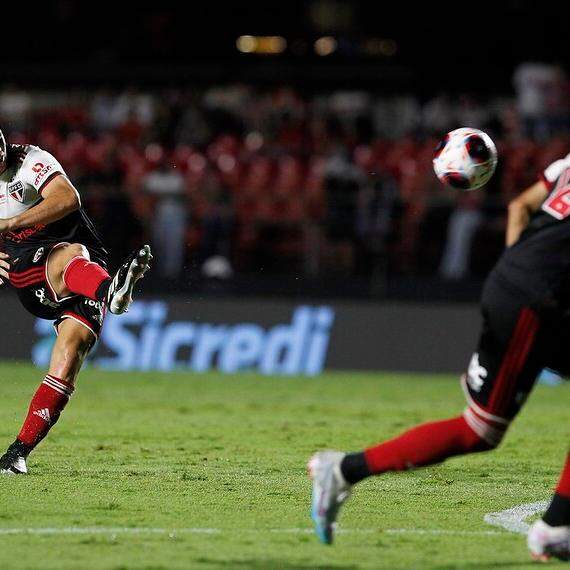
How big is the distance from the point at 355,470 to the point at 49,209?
10.9 ft

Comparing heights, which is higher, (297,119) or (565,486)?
(565,486)

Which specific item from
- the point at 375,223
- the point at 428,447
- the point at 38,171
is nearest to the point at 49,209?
the point at 38,171

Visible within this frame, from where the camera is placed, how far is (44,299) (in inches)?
341

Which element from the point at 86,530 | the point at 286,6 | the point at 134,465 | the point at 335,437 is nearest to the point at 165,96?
the point at 286,6

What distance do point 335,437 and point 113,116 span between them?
1131 centimetres

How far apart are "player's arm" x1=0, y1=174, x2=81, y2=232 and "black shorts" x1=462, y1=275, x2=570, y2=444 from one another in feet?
11.5

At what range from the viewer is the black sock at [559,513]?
19.2 feet

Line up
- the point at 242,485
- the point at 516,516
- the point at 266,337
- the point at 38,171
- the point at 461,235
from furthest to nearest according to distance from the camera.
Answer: the point at 461,235
the point at 266,337
the point at 38,171
the point at 242,485
the point at 516,516

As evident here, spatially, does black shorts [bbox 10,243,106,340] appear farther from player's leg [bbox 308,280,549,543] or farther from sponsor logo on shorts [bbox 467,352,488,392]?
sponsor logo on shorts [bbox 467,352,488,392]

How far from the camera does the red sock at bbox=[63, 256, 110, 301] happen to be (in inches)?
332

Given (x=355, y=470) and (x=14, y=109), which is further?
(x=14, y=109)

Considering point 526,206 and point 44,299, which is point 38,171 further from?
→ point 526,206

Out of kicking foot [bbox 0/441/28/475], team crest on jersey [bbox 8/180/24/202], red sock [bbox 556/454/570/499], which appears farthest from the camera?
team crest on jersey [bbox 8/180/24/202]

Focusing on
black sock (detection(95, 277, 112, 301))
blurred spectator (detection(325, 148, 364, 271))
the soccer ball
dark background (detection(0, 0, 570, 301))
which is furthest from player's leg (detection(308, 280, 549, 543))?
blurred spectator (detection(325, 148, 364, 271))
